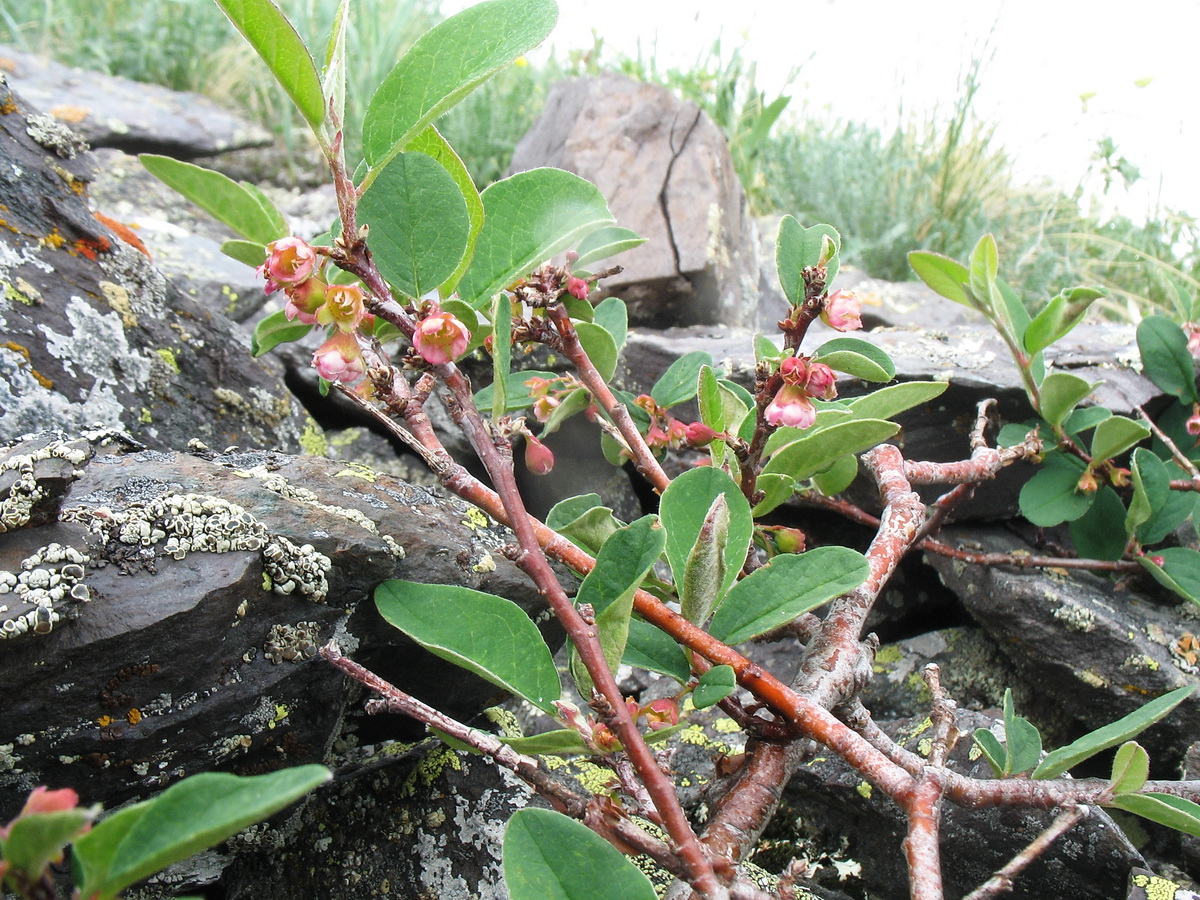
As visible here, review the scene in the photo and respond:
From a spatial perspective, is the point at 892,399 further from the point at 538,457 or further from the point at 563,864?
the point at 563,864

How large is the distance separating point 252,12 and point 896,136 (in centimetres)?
471

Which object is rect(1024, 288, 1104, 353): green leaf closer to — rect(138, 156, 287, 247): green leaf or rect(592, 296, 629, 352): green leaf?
A: rect(592, 296, 629, 352): green leaf

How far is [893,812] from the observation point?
127 centimetres

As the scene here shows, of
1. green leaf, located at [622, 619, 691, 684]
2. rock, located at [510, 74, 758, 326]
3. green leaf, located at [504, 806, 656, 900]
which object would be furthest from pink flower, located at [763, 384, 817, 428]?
rock, located at [510, 74, 758, 326]

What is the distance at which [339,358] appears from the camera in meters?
0.85

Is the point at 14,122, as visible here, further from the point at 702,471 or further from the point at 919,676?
the point at 919,676

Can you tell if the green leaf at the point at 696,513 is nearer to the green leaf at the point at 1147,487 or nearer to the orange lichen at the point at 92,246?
the green leaf at the point at 1147,487

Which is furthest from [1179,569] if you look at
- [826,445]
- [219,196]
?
[219,196]

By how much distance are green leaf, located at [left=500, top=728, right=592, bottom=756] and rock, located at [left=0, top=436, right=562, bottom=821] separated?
11.3 inches

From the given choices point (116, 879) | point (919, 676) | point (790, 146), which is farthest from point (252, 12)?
point (790, 146)

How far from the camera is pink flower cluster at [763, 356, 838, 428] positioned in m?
0.97

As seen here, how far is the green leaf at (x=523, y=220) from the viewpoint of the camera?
990 millimetres

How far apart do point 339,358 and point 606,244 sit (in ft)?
1.77

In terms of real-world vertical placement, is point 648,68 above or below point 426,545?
above
